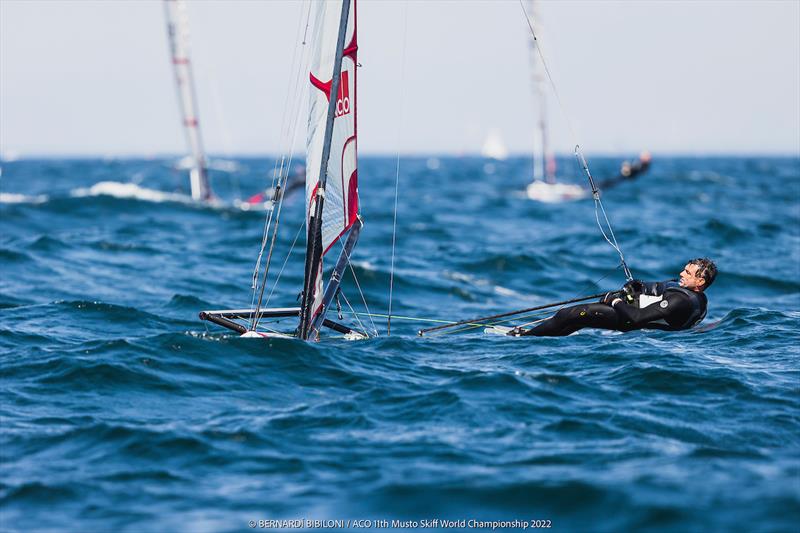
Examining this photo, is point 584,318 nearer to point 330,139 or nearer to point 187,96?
point 330,139

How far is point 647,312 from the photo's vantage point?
10.8m

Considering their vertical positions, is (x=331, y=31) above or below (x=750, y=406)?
above

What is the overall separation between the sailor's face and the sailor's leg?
97cm

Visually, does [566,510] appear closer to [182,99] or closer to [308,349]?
[308,349]

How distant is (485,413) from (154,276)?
11.5 metres

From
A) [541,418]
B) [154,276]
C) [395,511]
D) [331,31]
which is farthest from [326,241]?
[154,276]

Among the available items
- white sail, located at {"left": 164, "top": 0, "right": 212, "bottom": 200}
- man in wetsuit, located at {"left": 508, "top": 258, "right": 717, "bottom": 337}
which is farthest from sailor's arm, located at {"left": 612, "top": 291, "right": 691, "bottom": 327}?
white sail, located at {"left": 164, "top": 0, "right": 212, "bottom": 200}

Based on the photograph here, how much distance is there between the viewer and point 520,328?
38.3 ft

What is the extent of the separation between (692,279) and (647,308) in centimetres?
68

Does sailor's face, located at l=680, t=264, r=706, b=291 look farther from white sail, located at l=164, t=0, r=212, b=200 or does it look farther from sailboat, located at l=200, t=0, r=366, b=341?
white sail, located at l=164, t=0, r=212, b=200

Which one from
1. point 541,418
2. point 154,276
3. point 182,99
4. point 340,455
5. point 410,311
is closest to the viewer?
point 340,455

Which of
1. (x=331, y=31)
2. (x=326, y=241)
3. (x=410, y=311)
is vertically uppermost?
(x=331, y=31)

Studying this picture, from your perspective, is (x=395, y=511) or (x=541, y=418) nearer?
(x=395, y=511)

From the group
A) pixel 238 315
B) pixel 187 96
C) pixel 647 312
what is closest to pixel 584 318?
pixel 647 312
